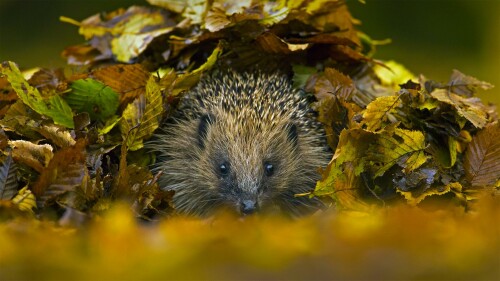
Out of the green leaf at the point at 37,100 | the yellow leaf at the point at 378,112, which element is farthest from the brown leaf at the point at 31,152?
the yellow leaf at the point at 378,112

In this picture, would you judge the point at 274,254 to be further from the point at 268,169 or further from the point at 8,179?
the point at 268,169

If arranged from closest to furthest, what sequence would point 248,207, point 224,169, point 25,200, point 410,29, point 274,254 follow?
1. point 274,254
2. point 25,200
3. point 248,207
4. point 224,169
5. point 410,29

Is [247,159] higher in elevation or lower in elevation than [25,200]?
lower

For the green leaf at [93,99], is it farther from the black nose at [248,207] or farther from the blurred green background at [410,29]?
the blurred green background at [410,29]

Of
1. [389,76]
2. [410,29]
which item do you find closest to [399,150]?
[389,76]

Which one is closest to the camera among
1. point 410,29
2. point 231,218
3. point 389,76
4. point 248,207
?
point 231,218

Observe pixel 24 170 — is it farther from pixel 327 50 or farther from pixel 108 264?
pixel 327 50

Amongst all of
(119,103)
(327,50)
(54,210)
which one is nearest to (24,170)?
(54,210)
